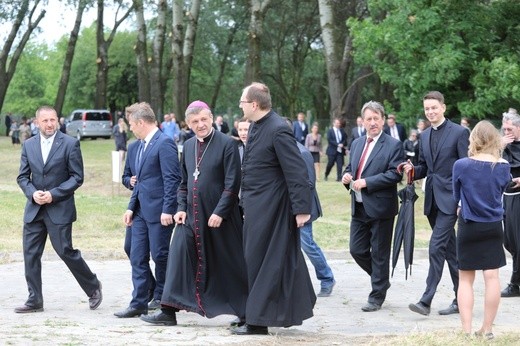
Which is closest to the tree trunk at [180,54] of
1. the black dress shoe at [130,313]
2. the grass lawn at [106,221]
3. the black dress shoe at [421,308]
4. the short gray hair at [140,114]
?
the grass lawn at [106,221]

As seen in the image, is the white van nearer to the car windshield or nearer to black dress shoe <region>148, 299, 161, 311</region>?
the car windshield

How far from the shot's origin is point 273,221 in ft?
30.8

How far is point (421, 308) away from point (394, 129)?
56.7 ft

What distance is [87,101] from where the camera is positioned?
86.6m

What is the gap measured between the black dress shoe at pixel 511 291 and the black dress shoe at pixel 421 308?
1.92 m

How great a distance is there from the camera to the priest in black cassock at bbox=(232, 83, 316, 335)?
30.5 feet

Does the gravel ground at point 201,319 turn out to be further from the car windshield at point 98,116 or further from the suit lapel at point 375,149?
the car windshield at point 98,116

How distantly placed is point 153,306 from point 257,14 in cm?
2616

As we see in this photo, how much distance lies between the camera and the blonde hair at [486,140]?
912 centimetres

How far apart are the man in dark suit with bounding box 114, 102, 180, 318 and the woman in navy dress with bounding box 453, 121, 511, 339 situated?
269cm

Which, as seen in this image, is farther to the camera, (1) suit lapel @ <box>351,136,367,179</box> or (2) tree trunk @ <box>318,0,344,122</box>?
(2) tree trunk @ <box>318,0,344,122</box>

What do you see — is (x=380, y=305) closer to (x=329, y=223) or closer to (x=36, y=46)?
(x=329, y=223)

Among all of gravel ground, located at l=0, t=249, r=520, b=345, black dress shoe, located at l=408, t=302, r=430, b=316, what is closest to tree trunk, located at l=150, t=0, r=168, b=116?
gravel ground, located at l=0, t=249, r=520, b=345

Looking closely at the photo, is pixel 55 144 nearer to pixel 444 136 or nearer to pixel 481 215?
pixel 444 136
